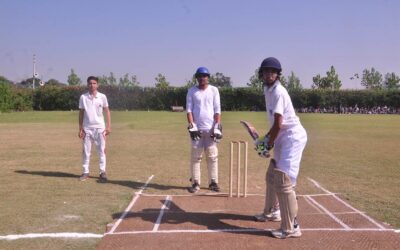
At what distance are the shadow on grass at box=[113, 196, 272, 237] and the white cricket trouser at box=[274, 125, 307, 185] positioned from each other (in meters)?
0.79

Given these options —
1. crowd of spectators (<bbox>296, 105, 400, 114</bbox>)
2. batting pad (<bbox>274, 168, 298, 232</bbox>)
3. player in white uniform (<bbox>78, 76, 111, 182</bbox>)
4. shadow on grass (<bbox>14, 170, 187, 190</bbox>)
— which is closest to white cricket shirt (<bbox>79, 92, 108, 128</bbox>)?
player in white uniform (<bbox>78, 76, 111, 182</bbox>)

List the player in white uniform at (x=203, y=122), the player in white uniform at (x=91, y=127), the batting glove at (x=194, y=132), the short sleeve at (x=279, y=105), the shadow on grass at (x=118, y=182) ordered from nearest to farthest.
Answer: the short sleeve at (x=279, y=105)
the batting glove at (x=194, y=132)
the player in white uniform at (x=203, y=122)
the shadow on grass at (x=118, y=182)
the player in white uniform at (x=91, y=127)

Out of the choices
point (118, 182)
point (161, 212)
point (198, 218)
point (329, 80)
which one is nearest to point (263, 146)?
point (198, 218)

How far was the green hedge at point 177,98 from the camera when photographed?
52.6 meters

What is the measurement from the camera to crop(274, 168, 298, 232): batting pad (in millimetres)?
5473

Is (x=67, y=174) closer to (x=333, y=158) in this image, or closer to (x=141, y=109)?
(x=333, y=158)

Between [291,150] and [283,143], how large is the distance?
0.14 meters

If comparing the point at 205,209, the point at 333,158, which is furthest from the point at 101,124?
the point at 333,158

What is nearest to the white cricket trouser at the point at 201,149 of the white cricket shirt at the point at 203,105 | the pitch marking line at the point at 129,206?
the white cricket shirt at the point at 203,105

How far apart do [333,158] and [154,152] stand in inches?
198

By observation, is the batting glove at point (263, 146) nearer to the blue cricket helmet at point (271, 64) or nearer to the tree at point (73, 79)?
the blue cricket helmet at point (271, 64)

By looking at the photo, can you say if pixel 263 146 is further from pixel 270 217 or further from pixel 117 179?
pixel 117 179

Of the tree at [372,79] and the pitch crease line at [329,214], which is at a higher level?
the tree at [372,79]

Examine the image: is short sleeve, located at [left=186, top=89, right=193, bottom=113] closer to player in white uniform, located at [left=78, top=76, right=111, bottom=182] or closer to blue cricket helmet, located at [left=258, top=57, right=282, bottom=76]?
player in white uniform, located at [left=78, top=76, right=111, bottom=182]
